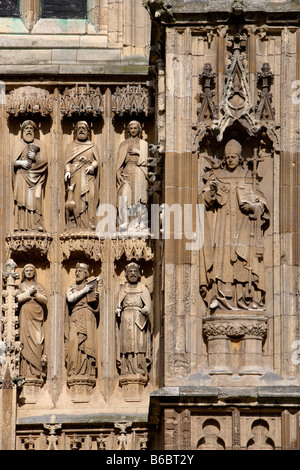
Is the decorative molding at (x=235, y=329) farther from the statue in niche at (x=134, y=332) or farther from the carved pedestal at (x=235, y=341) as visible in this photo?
the statue in niche at (x=134, y=332)

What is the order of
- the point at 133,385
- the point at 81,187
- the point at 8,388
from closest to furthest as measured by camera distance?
the point at 8,388
the point at 133,385
the point at 81,187

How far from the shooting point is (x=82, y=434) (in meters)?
27.3

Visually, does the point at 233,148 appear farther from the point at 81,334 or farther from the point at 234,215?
the point at 81,334

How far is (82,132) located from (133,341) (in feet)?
8.93

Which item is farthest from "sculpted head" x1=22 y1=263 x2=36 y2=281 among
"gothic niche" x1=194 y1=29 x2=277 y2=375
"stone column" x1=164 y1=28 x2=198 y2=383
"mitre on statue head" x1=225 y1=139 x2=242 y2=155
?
"mitre on statue head" x1=225 y1=139 x2=242 y2=155

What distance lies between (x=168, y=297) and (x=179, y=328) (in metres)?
0.38

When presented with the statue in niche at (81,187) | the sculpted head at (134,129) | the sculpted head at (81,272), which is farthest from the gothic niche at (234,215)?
the sculpted head at (81,272)

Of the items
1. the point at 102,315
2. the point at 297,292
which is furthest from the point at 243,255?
the point at 102,315

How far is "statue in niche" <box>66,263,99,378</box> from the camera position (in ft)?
90.2

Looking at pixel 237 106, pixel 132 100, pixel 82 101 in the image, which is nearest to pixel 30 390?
pixel 82 101

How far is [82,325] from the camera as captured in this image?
27.5 meters

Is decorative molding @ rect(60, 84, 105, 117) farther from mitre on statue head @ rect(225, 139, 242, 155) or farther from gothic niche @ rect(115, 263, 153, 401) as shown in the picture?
mitre on statue head @ rect(225, 139, 242, 155)

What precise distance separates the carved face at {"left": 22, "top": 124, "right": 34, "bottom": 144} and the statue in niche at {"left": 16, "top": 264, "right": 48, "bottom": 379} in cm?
159

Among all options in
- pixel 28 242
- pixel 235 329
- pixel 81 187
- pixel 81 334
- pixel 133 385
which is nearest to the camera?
pixel 235 329
